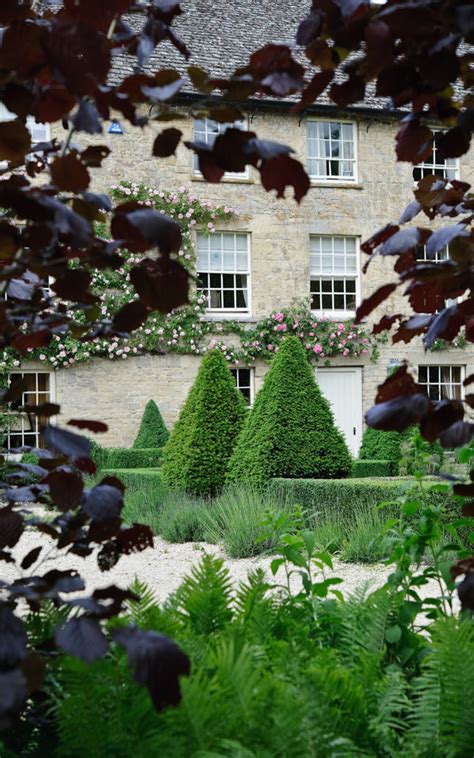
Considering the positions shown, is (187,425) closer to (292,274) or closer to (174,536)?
(174,536)

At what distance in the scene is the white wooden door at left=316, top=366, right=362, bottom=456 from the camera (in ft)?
55.3

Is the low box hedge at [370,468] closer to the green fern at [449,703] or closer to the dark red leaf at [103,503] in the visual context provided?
the green fern at [449,703]

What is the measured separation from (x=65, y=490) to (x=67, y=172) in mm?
487

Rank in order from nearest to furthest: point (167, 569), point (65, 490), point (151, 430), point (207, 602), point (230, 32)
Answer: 1. point (65, 490)
2. point (207, 602)
3. point (167, 569)
4. point (151, 430)
5. point (230, 32)

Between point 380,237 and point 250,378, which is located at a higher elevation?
point 380,237

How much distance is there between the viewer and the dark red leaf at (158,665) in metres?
1.06

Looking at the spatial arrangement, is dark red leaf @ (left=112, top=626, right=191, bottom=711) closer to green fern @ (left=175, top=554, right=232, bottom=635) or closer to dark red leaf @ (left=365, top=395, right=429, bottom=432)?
dark red leaf @ (left=365, top=395, right=429, bottom=432)

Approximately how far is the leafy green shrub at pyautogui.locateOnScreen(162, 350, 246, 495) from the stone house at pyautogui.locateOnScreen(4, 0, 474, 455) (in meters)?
5.25

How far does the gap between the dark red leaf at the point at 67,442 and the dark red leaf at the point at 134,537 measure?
20 centimetres

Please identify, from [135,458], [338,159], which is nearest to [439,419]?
[135,458]

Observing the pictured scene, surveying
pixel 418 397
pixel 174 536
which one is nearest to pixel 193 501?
pixel 174 536

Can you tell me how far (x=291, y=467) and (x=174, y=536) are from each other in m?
1.59

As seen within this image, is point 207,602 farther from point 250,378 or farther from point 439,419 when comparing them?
point 250,378

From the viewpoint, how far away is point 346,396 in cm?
1694
